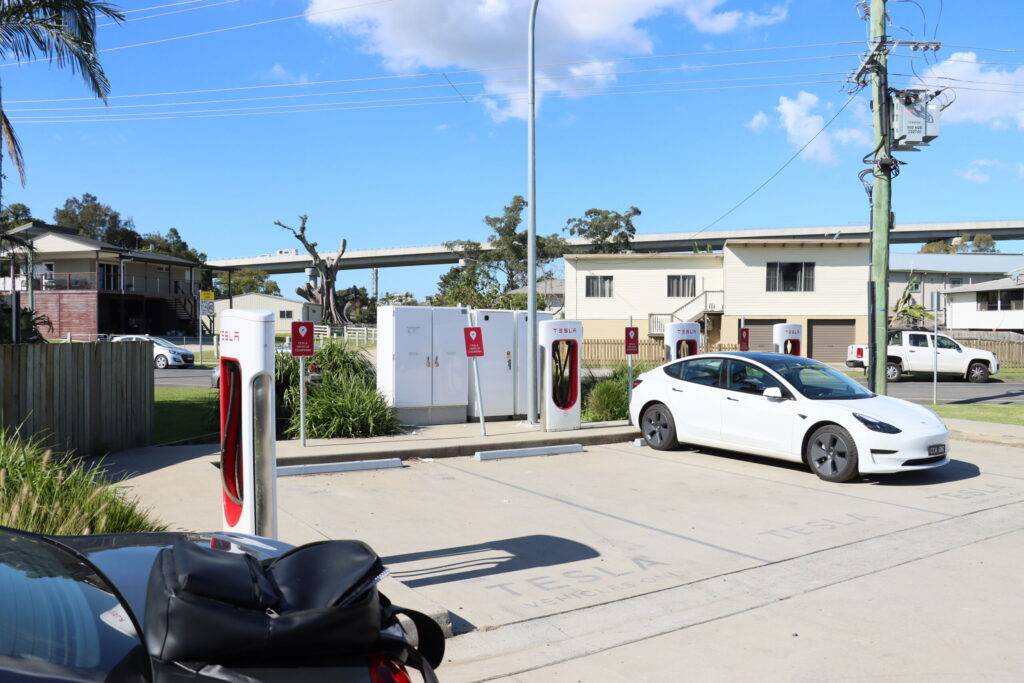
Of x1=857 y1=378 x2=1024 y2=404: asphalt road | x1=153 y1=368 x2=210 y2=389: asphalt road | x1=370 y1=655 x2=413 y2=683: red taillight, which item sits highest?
x1=370 y1=655 x2=413 y2=683: red taillight

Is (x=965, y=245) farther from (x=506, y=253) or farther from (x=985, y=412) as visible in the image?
(x=985, y=412)

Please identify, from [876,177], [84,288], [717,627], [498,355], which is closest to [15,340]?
[498,355]

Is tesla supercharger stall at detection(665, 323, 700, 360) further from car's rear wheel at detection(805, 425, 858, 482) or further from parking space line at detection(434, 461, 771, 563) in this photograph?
parking space line at detection(434, 461, 771, 563)

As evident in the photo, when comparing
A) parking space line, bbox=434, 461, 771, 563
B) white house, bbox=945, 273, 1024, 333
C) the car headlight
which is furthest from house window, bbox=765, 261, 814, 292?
parking space line, bbox=434, 461, 771, 563

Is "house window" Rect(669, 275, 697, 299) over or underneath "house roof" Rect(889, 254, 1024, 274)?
underneath

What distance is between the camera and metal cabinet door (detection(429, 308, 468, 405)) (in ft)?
45.8

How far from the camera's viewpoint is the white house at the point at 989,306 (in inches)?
1893

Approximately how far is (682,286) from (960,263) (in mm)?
33117

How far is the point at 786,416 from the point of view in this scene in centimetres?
1039

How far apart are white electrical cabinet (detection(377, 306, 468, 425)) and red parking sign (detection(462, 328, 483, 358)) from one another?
1.62 metres

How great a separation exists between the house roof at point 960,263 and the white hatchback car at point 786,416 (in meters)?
54.3

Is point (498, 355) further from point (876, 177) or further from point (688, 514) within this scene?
point (876, 177)

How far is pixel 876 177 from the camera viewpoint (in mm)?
17453

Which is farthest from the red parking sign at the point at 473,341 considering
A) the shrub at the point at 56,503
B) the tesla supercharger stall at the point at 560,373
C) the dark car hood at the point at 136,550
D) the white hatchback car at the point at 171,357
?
the white hatchback car at the point at 171,357
